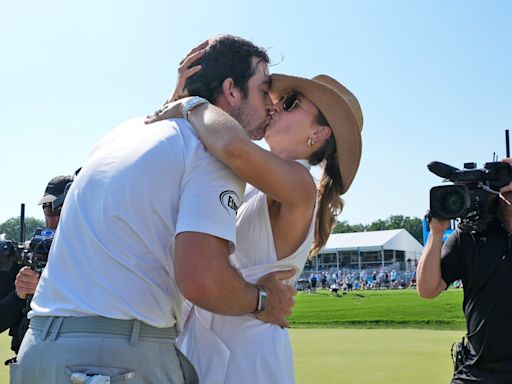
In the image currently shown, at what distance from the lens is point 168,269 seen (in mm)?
2299

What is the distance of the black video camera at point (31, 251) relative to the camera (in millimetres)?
4051

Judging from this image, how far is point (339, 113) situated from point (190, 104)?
3.44ft

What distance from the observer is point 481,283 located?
4.43 meters

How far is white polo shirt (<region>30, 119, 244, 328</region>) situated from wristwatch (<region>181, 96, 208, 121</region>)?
0.18 meters

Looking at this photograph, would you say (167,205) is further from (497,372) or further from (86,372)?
(497,372)

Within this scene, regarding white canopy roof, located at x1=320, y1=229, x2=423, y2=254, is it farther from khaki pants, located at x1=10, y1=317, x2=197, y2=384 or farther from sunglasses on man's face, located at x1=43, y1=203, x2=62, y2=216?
khaki pants, located at x1=10, y1=317, x2=197, y2=384

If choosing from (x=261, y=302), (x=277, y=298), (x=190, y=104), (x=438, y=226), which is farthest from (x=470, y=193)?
(x=190, y=104)

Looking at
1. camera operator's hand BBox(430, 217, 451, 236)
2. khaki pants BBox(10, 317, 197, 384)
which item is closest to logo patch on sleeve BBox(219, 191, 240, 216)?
khaki pants BBox(10, 317, 197, 384)

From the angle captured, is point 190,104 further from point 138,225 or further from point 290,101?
point 290,101

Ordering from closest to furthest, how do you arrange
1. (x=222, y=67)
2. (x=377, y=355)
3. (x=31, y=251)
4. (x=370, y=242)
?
(x=222, y=67)
(x=31, y=251)
(x=377, y=355)
(x=370, y=242)

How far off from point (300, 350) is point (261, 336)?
856 centimetres

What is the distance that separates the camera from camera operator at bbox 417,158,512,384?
4293 mm

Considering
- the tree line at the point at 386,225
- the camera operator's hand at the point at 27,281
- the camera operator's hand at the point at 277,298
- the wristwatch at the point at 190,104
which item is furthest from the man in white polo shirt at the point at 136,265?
the tree line at the point at 386,225

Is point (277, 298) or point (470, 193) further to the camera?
point (470, 193)
